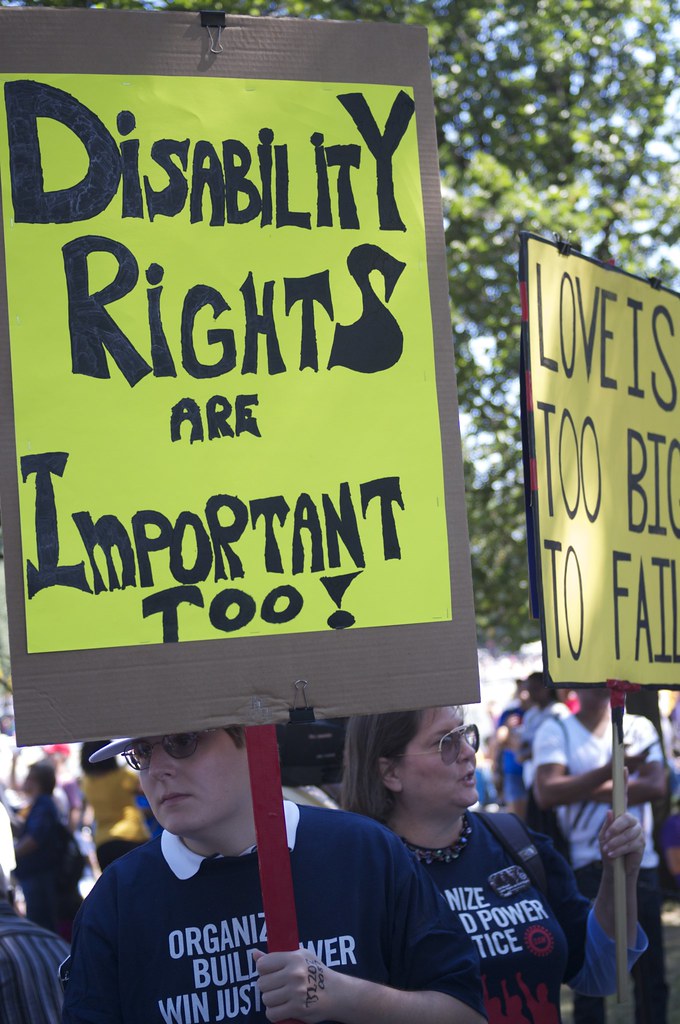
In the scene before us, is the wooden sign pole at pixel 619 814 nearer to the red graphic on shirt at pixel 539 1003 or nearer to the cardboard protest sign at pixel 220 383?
the red graphic on shirt at pixel 539 1003

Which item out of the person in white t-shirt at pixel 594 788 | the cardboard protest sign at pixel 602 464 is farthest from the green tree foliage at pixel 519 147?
the cardboard protest sign at pixel 602 464

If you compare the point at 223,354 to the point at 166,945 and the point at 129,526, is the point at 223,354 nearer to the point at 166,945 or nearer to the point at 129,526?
the point at 129,526

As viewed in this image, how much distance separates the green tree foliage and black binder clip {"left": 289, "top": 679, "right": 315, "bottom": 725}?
26.6 ft

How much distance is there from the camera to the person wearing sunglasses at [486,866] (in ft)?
9.25

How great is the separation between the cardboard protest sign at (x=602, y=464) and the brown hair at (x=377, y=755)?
19.7 inches

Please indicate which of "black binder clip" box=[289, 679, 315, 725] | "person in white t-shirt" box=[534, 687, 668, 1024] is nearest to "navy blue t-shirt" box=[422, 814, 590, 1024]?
"black binder clip" box=[289, 679, 315, 725]

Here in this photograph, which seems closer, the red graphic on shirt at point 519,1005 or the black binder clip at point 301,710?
the black binder clip at point 301,710

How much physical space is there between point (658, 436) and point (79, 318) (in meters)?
1.62

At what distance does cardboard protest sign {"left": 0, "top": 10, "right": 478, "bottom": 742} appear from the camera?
2027 millimetres

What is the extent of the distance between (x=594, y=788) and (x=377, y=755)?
2.71 m

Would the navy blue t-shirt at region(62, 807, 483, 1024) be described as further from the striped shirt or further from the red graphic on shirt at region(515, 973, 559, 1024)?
the striped shirt

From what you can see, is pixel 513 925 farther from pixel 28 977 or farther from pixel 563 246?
pixel 563 246

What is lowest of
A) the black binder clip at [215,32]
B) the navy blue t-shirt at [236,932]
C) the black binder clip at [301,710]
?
the navy blue t-shirt at [236,932]

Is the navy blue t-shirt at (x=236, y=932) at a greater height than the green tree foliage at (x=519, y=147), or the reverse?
the green tree foliage at (x=519, y=147)
